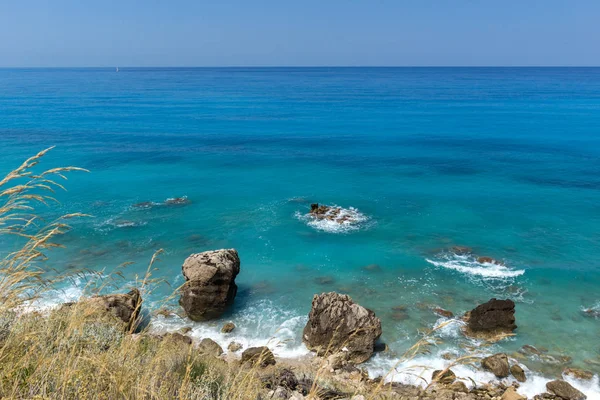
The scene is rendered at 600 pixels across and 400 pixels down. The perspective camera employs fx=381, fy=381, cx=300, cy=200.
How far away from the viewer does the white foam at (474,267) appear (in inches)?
918

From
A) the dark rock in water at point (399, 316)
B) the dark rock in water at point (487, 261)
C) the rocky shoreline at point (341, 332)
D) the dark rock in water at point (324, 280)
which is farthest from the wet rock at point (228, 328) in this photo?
the dark rock in water at point (487, 261)

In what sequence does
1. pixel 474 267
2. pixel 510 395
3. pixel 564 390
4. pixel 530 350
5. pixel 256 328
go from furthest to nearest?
pixel 474 267 → pixel 256 328 → pixel 530 350 → pixel 564 390 → pixel 510 395

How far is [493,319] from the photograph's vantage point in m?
18.1

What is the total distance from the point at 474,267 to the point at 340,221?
35.0ft

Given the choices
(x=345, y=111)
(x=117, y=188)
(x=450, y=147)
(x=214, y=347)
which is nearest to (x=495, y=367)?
(x=214, y=347)

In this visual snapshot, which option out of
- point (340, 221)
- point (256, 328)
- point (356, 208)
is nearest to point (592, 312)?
point (340, 221)

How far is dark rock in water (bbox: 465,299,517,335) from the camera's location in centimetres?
1795

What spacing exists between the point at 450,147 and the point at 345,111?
116 feet

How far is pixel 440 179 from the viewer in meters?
41.4

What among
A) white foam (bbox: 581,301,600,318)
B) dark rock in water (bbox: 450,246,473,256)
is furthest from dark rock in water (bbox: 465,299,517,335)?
dark rock in water (bbox: 450,246,473,256)

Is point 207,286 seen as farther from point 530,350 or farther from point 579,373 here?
point 579,373

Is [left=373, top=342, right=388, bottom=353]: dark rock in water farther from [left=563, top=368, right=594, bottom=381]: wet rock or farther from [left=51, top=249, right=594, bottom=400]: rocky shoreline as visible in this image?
[left=563, top=368, right=594, bottom=381]: wet rock

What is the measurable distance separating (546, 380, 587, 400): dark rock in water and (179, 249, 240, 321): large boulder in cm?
1467

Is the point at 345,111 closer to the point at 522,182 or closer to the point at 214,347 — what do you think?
the point at 522,182
